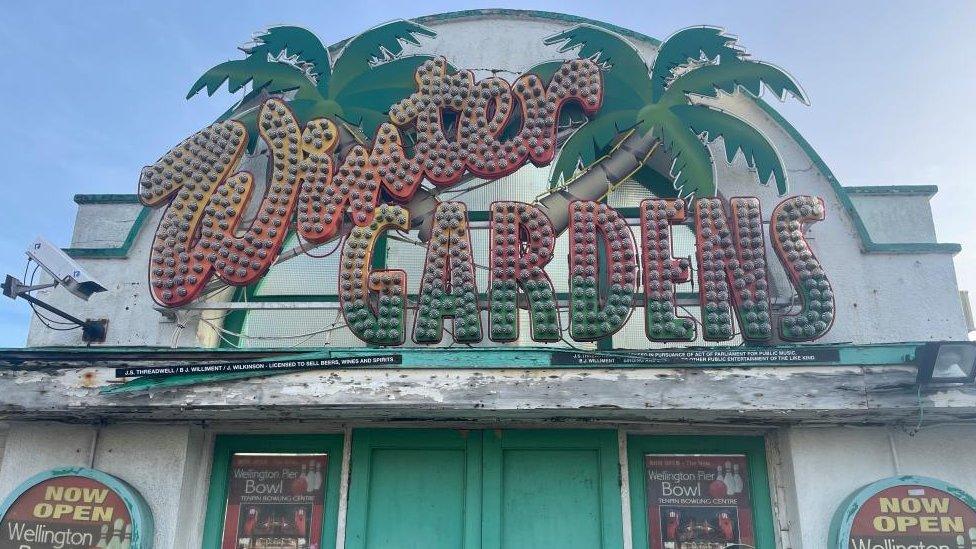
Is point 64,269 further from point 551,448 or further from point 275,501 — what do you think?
point 551,448

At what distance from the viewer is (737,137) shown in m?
6.63

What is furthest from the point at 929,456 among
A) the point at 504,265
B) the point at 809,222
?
the point at 504,265

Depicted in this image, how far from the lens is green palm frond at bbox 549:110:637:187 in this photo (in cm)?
673

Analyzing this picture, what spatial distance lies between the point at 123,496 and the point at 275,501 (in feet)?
3.70

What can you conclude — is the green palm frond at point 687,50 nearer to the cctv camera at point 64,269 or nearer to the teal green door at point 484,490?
the teal green door at point 484,490

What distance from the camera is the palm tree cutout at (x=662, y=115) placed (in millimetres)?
6625

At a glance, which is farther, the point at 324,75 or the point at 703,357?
the point at 324,75

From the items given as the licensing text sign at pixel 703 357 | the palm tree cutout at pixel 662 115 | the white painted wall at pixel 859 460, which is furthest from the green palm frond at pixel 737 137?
the white painted wall at pixel 859 460

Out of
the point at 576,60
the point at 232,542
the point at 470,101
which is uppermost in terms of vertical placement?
the point at 576,60

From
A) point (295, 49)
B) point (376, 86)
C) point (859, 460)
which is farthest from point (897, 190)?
point (295, 49)

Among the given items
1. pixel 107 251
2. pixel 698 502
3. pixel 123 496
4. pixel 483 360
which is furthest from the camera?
pixel 107 251

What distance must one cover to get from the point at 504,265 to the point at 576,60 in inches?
81.7

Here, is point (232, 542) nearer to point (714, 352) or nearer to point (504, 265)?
point (504, 265)

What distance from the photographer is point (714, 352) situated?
5.52 metres
